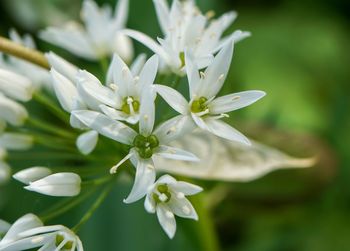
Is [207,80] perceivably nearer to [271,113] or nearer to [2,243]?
[2,243]

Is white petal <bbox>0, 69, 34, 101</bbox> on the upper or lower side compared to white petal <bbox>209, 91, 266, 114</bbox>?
A: lower

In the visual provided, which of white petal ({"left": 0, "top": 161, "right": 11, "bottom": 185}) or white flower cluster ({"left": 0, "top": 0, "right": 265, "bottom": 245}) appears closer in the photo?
white flower cluster ({"left": 0, "top": 0, "right": 265, "bottom": 245})

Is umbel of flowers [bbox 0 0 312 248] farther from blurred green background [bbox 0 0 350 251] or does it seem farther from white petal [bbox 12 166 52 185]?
blurred green background [bbox 0 0 350 251]

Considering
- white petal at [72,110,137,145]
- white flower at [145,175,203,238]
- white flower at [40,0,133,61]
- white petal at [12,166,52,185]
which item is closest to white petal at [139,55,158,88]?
white petal at [72,110,137,145]

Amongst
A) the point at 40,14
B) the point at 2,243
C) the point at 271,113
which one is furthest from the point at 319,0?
the point at 2,243

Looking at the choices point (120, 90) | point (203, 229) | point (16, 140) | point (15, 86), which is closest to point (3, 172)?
point (16, 140)

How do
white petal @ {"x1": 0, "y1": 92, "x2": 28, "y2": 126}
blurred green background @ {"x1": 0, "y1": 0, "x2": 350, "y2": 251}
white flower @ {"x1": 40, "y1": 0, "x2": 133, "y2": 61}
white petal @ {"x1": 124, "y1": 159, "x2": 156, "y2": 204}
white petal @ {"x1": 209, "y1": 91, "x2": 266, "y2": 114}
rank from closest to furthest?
white petal @ {"x1": 124, "y1": 159, "x2": 156, "y2": 204} < white petal @ {"x1": 209, "y1": 91, "x2": 266, "y2": 114} < white petal @ {"x1": 0, "y1": 92, "x2": 28, "y2": 126} < white flower @ {"x1": 40, "y1": 0, "x2": 133, "y2": 61} < blurred green background @ {"x1": 0, "y1": 0, "x2": 350, "y2": 251}

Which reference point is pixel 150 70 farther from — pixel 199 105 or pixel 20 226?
pixel 20 226
